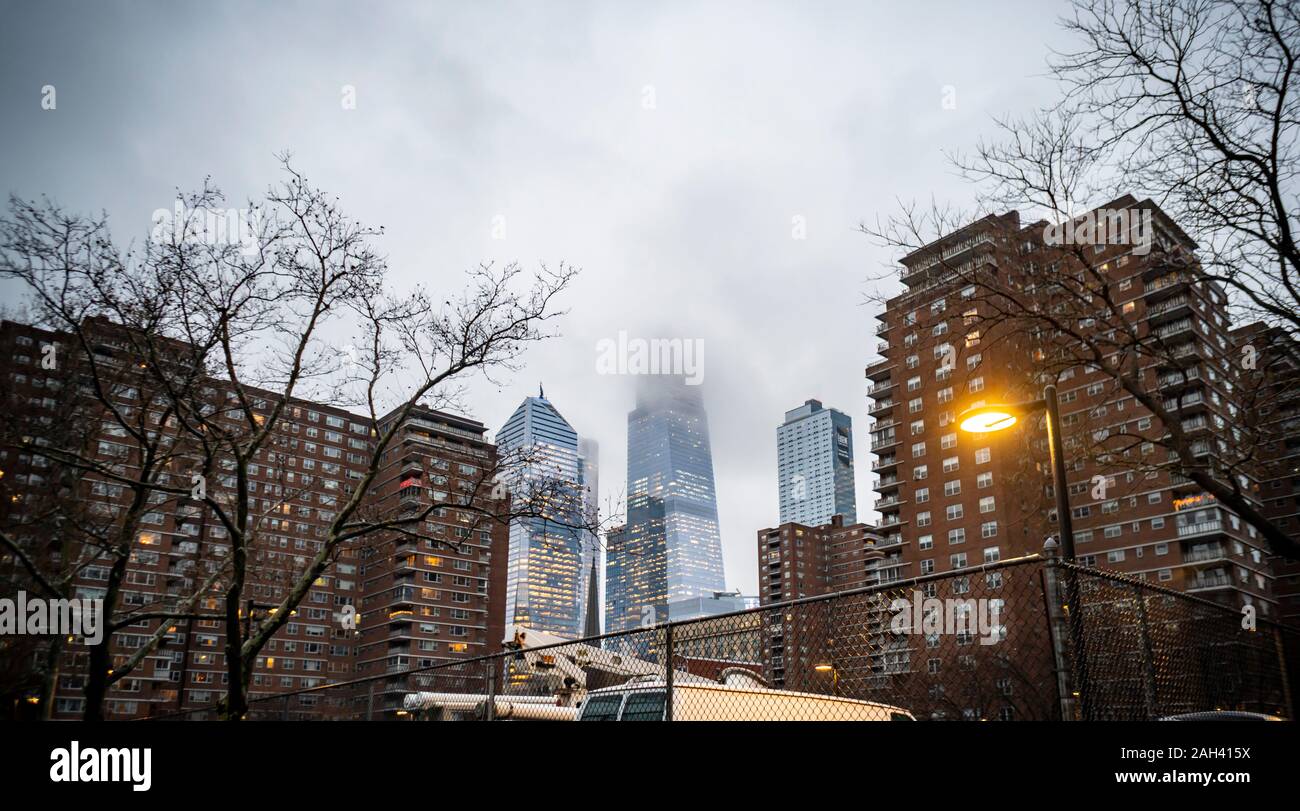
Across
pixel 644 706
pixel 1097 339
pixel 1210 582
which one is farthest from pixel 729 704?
pixel 1210 582

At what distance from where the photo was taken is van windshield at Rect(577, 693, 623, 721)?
28.3 feet

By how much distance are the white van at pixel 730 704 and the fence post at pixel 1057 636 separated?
284cm

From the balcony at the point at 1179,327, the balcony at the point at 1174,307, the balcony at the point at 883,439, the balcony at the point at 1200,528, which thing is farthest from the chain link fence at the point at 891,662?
the balcony at the point at 883,439

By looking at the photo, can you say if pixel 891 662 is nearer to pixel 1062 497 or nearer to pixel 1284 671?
pixel 1062 497

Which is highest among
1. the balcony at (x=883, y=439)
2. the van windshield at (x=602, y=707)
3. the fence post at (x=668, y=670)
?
the balcony at (x=883, y=439)

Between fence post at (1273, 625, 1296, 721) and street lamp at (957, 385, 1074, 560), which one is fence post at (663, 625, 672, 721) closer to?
street lamp at (957, 385, 1074, 560)

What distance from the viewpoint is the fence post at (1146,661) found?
Result: 710 centimetres

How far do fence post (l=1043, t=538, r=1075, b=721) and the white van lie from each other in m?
2.84

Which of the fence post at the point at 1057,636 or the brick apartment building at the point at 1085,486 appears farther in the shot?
the brick apartment building at the point at 1085,486

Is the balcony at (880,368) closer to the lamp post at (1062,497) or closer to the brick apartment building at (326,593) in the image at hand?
the brick apartment building at (326,593)
